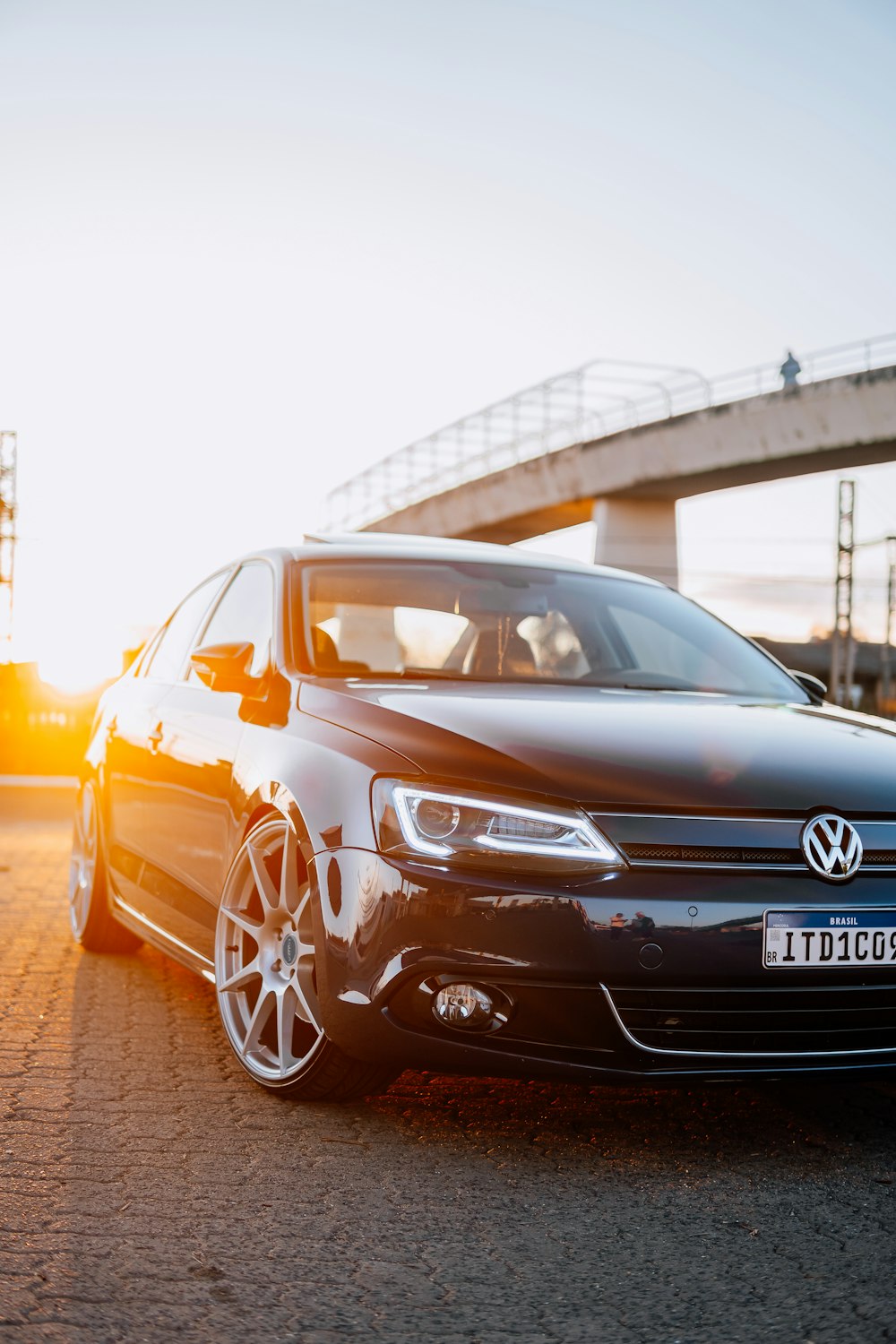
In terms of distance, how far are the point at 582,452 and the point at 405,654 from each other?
3454cm

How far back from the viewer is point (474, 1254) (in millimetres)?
2834

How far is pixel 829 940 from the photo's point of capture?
3.32m

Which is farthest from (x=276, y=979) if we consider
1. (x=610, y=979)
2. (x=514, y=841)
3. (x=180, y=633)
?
(x=180, y=633)

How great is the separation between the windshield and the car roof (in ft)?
0.15

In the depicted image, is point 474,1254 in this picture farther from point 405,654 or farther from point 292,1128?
point 405,654

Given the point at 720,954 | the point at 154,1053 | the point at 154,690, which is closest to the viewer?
the point at 720,954

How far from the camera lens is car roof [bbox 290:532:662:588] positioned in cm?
507

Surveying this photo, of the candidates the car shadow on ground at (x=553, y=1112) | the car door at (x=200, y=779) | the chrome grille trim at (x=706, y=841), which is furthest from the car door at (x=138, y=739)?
the chrome grille trim at (x=706, y=841)

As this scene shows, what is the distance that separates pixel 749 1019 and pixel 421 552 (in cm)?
234

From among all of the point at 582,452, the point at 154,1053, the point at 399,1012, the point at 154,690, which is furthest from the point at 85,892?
the point at 582,452

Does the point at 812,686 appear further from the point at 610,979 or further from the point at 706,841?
the point at 610,979

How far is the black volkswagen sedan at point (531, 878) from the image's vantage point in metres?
3.27

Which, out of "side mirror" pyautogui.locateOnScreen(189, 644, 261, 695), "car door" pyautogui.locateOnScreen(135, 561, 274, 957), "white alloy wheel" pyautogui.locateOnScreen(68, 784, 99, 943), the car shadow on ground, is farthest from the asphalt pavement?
"white alloy wheel" pyautogui.locateOnScreen(68, 784, 99, 943)

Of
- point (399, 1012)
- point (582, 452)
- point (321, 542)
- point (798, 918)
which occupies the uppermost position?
point (582, 452)
